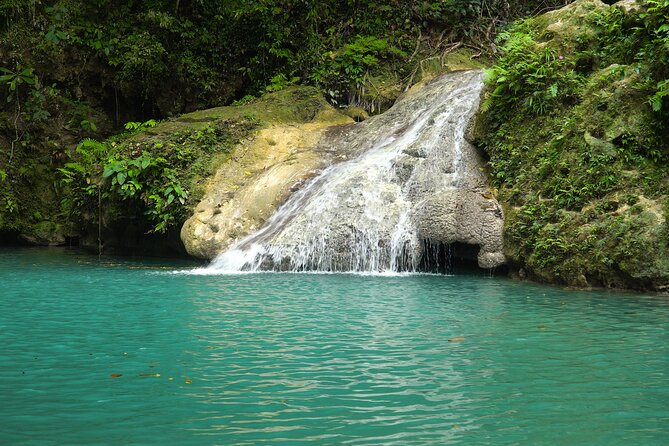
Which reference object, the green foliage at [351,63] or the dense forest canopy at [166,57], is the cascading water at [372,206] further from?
the dense forest canopy at [166,57]

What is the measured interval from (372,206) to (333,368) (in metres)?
7.83

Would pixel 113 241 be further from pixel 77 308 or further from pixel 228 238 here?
pixel 77 308

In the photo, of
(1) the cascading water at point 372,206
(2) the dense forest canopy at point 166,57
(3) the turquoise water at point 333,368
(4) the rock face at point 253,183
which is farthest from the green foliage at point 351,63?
(3) the turquoise water at point 333,368

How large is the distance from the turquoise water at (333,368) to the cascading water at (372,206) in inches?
118

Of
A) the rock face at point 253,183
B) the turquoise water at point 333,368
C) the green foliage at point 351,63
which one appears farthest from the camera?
the green foliage at point 351,63

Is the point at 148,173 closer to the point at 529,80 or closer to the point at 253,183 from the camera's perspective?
the point at 253,183

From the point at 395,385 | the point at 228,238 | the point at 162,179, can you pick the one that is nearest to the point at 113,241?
the point at 162,179

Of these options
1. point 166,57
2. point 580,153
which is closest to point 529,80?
point 580,153

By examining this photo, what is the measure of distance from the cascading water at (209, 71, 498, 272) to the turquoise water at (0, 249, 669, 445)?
299 centimetres

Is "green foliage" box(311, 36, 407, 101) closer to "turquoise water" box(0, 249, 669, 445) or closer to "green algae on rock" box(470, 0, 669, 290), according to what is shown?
"green algae on rock" box(470, 0, 669, 290)

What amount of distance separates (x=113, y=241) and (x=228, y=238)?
4368 millimetres

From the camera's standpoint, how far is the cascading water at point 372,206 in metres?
12.4

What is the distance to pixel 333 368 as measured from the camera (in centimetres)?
523

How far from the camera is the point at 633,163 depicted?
1022 cm
